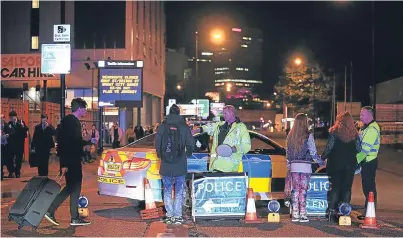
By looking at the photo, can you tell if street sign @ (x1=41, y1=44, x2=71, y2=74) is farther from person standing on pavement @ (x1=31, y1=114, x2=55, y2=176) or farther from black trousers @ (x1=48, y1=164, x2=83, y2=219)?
black trousers @ (x1=48, y1=164, x2=83, y2=219)

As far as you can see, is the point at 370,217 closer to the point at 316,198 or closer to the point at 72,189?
the point at 316,198

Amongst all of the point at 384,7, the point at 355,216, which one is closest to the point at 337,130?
the point at 355,216

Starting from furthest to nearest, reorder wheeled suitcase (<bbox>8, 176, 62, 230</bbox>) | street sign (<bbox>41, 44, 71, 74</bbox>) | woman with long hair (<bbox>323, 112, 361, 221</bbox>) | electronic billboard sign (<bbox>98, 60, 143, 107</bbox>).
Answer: electronic billboard sign (<bbox>98, 60, 143, 107</bbox>)
street sign (<bbox>41, 44, 71, 74</bbox>)
woman with long hair (<bbox>323, 112, 361, 221</bbox>)
wheeled suitcase (<bbox>8, 176, 62, 230</bbox>)

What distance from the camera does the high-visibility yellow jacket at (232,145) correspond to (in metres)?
8.87

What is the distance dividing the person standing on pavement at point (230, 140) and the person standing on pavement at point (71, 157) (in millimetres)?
1997

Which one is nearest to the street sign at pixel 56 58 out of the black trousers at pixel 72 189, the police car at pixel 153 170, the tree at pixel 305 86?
the police car at pixel 153 170

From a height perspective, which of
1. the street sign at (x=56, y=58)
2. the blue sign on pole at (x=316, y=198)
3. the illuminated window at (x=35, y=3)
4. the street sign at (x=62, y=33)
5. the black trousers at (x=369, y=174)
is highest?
the illuminated window at (x=35, y=3)

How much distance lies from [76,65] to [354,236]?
1310 inches

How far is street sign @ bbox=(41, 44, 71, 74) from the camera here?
15039mm

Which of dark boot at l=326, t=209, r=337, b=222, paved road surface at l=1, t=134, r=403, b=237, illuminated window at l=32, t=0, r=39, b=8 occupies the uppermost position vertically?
illuminated window at l=32, t=0, r=39, b=8

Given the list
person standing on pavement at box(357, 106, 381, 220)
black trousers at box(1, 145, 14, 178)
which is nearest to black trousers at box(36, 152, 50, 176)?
black trousers at box(1, 145, 14, 178)

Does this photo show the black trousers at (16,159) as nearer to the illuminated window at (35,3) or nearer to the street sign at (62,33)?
the street sign at (62,33)

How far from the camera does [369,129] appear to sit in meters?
9.35

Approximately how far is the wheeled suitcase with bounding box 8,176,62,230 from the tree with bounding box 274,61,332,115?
154 ft
